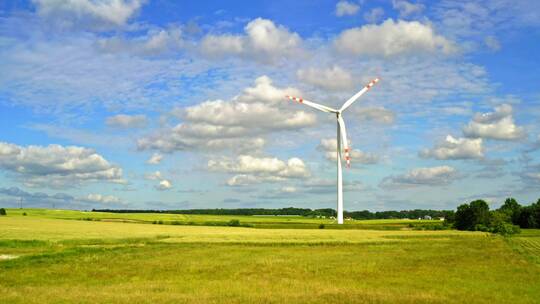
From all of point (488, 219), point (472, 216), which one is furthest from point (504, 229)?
point (472, 216)

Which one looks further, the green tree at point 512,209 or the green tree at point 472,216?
the green tree at point 512,209

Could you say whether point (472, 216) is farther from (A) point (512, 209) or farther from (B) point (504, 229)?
(A) point (512, 209)

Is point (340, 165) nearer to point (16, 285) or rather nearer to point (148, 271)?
point (148, 271)

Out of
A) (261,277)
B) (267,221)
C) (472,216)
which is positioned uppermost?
(472,216)

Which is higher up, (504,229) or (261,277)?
(504,229)

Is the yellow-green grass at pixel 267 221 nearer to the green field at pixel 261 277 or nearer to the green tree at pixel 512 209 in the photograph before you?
the green tree at pixel 512 209

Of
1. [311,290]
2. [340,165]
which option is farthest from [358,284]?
[340,165]

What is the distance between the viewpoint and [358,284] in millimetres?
28469

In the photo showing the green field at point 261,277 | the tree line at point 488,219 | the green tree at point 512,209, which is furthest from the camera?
the green tree at point 512,209

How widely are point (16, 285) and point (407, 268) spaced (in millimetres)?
23042

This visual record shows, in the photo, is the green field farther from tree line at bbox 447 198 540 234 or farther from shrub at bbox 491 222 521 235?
tree line at bbox 447 198 540 234

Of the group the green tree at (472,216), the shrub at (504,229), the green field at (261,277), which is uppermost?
the green tree at (472,216)

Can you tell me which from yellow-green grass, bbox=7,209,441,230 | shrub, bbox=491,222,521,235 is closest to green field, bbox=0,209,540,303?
shrub, bbox=491,222,521,235

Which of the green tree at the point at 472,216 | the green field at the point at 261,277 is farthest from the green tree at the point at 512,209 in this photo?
the green field at the point at 261,277
